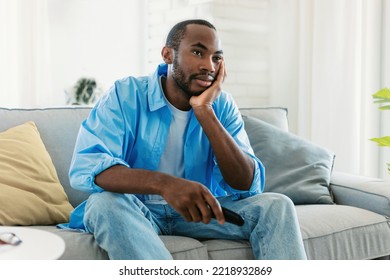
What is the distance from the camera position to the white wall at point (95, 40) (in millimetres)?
3199

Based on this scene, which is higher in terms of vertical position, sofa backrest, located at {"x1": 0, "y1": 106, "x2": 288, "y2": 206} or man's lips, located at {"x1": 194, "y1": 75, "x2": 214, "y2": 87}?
man's lips, located at {"x1": 194, "y1": 75, "x2": 214, "y2": 87}

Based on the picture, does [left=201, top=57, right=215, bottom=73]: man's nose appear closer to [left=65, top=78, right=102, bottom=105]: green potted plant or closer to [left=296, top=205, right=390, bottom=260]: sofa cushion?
[left=296, top=205, right=390, bottom=260]: sofa cushion

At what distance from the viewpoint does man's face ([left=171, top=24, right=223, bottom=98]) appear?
1.72m

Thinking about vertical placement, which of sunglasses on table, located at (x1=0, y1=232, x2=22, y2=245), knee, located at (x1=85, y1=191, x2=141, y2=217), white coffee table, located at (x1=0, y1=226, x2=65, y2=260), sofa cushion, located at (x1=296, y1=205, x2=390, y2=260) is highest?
sunglasses on table, located at (x1=0, y1=232, x2=22, y2=245)

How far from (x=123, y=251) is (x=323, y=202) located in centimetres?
99

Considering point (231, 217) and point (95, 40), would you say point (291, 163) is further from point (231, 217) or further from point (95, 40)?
point (95, 40)

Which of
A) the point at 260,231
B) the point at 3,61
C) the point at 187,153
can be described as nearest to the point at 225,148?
the point at 187,153

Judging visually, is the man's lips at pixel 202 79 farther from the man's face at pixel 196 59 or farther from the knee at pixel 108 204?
the knee at pixel 108 204

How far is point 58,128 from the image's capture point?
2062 mm

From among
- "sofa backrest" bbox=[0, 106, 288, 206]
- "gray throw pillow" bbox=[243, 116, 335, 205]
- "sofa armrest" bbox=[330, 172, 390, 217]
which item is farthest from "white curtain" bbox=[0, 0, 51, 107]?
"sofa armrest" bbox=[330, 172, 390, 217]

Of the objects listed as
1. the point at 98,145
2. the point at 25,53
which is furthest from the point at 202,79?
the point at 25,53

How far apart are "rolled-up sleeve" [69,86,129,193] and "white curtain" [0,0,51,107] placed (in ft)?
4.39

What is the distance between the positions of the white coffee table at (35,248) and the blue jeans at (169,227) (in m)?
0.32

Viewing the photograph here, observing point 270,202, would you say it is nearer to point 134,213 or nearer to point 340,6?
point 134,213
